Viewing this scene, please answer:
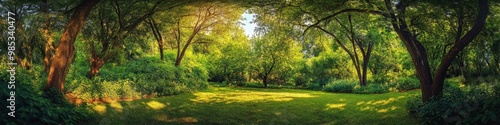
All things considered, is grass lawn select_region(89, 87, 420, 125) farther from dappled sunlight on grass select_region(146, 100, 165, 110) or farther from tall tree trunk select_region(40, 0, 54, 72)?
tall tree trunk select_region(40, 0, 54, 72)

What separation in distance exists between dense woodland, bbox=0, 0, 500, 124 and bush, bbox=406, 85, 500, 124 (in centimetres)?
3

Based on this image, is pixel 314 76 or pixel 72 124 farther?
pixel 314 76

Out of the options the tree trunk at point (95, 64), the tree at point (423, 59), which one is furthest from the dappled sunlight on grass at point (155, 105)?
the tree at point (423, 59)

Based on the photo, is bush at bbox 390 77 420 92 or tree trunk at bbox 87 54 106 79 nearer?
tree trunk at bbox 87 54 106 79

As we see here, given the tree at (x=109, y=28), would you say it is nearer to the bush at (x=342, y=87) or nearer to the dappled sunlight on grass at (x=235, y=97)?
the dappled sunlight on grass at (x=235, y=97)

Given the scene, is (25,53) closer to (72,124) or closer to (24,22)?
(24,22)

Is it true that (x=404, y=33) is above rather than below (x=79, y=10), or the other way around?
below

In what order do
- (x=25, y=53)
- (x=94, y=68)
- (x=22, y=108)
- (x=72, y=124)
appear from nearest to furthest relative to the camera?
(x=22, y=108)
(x=72, y=124)
(x=25, y=53)
(x=94, y=68)

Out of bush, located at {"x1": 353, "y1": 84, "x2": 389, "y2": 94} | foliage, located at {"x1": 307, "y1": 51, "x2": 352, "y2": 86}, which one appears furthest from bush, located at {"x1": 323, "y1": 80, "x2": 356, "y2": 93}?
foliage, located at {"x1": 307, "y1": 51, "x2": 352, "y2": 86}

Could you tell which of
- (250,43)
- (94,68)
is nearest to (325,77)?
(250,43)

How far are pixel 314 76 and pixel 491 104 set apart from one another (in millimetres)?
27175

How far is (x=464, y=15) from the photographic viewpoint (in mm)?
10500

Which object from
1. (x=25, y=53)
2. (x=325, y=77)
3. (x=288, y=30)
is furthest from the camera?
(x=325, y=77)

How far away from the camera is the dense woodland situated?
8.07m
